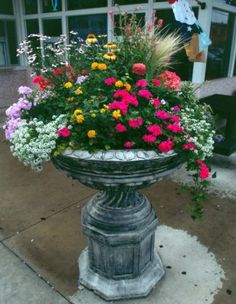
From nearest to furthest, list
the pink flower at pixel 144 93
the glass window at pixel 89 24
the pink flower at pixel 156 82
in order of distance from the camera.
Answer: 1. the pink flower at pixel 144 93
2. the pink flower at pixel 156 82
3. the glass window at pixel 89 24

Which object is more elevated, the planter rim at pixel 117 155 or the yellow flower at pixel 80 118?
the yellow flower at pixel 80 118

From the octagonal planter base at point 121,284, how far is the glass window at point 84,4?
18.9 ft

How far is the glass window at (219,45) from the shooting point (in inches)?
224

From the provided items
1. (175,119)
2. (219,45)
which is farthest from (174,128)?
(219,45)

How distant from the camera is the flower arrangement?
1675 mm

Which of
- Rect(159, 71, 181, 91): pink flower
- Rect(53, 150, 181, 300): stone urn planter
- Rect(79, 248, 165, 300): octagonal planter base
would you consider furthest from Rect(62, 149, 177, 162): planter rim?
Rect(79, 248, 165, 300): octagonal planter base

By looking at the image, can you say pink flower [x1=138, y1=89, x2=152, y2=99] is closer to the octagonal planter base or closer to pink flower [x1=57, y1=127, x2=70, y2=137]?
pink flower [x1=57, y1=127, x2=70, y2=137]

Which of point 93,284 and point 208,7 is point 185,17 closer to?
point 208,7

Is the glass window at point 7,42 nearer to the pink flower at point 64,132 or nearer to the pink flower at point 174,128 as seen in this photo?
the pink flower at point 64,132

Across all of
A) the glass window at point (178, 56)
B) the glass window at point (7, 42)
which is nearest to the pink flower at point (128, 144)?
the glass window at point (178, 56)

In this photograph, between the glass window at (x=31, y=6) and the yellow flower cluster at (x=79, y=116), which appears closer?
the yellow flower cluster at (x=79, y=116)

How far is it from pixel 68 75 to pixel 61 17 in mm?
5737

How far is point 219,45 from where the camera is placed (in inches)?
240

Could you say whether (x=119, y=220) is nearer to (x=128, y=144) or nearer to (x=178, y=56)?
(x=128, y=144)
